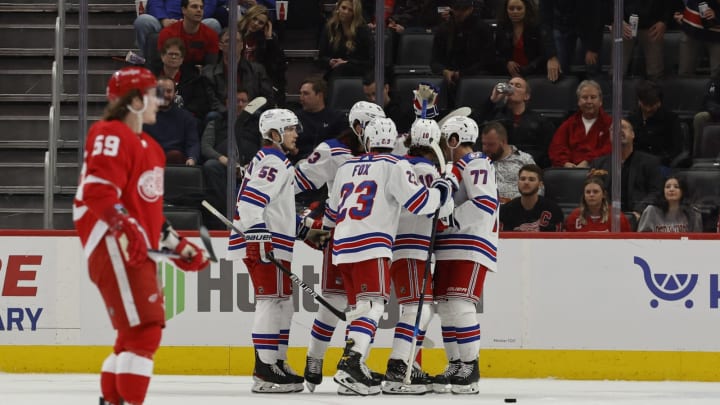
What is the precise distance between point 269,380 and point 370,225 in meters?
0.98

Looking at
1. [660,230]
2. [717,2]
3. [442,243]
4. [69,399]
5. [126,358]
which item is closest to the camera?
[126,358]

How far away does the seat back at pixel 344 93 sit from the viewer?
858 centimetres

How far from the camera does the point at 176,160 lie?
28.0ft

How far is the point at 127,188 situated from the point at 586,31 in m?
4.46

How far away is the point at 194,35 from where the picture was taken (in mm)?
8867

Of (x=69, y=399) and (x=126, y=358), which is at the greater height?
(x=126, y=358)

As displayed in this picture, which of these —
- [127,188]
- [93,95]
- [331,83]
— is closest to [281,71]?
[331,83]

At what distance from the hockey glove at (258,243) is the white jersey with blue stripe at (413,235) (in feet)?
2.13

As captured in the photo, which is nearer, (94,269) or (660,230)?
(94,269)

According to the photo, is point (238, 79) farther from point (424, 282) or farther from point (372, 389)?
point (372, 389)

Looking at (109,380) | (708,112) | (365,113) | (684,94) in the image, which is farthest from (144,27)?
(109,380)

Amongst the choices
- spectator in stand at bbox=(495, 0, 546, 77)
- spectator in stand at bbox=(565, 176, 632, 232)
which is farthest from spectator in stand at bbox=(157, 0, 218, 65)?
spectator in stand at bbox=(565, 176, 632, 232)

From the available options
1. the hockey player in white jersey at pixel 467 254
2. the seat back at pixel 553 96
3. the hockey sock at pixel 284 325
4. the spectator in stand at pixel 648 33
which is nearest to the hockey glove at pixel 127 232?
the hockey sock at pixel 284 325

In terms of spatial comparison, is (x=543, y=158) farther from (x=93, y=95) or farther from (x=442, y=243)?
(x=93, y=95)
